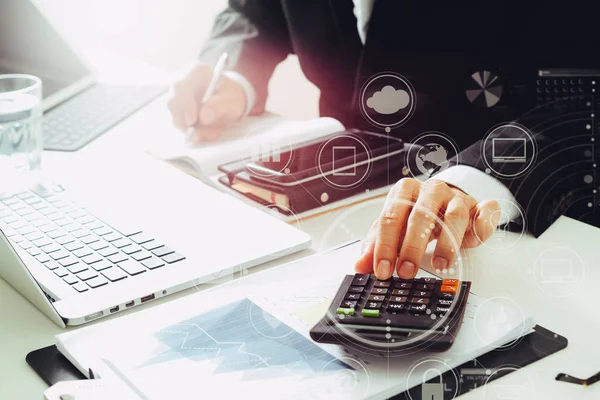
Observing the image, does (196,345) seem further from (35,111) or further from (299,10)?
(299,10)

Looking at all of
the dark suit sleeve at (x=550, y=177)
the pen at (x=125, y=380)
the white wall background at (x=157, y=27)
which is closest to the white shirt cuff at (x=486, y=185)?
the dark suit sleeve at (x=550, y=177)

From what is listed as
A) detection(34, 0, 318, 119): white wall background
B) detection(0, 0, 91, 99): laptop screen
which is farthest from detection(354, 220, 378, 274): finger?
detection(34, 0, 318, 119): white wall background

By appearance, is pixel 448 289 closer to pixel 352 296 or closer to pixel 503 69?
pixel 352 296

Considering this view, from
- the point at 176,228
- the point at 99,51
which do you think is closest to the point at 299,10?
the point at 99,51

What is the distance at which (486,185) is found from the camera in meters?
0.76

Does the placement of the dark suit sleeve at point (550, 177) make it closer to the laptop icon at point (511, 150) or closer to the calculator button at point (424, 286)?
the laptop icon at point (511, 150)

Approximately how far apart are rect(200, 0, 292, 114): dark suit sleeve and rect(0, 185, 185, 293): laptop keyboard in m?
0.54

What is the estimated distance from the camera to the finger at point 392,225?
0.62 meters

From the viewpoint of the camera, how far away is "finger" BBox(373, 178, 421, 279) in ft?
2.05

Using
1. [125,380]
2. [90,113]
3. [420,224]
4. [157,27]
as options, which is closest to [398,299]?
[420,224]

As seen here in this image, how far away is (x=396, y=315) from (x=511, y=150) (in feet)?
1.14

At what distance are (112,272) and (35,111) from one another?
0.37 m

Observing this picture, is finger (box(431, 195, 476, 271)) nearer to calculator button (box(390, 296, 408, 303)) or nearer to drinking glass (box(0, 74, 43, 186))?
calculator button (box(390, 296, 408, 303))

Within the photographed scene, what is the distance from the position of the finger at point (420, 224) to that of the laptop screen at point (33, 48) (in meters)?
0.79
